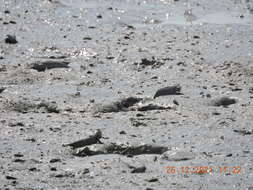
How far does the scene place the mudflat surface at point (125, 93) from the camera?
17.0 feet

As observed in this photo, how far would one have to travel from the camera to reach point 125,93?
7.36m

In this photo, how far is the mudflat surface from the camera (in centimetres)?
517

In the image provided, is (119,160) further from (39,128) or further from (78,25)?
(78,25)

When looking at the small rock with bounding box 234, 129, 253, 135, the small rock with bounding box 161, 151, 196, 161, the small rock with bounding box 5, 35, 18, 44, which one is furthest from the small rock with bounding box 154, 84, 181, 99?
the small rock with bounding box 5, 35, 18, 44

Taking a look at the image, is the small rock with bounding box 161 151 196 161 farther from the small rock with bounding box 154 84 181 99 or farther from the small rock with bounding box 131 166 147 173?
the small rock with bounding box 154 84 181 99

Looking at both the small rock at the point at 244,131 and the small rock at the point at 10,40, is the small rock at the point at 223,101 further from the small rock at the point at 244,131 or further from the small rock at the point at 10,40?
the small rock at the point at 10,40

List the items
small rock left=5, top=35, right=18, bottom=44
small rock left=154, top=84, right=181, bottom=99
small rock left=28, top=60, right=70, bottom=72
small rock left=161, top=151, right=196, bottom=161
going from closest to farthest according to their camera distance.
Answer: small rock left=161, top=151, right=196, bottom=161, small rock left=154, top=84, right=181, bottom=99, small rock left=28, top=60, right=70, bottom=72, small rock left=5, top=35, right=18, bottom=44

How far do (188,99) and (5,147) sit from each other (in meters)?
2.19

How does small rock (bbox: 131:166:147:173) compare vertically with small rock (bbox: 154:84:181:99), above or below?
below
